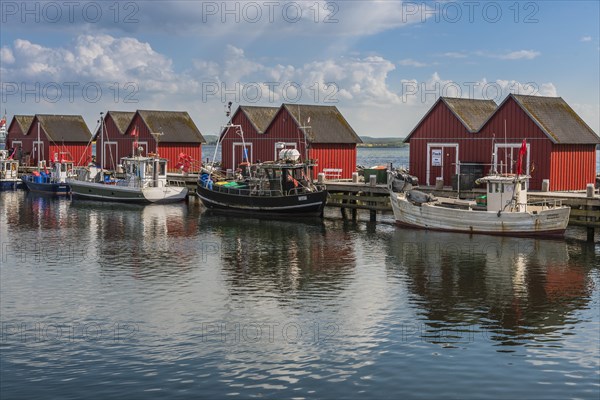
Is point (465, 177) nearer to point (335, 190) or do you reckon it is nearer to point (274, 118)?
point (335, 190)

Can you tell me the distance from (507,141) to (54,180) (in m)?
41.5

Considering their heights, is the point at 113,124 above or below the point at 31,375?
above

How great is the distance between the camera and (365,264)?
101 ft

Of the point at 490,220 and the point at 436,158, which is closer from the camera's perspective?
the point at 490,220

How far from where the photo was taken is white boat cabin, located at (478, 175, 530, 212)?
36.7 meters

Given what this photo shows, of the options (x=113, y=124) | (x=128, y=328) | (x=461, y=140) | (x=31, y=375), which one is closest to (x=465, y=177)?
(x=461, y=140)

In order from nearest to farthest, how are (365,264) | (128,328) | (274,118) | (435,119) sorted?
(128,328) → (365,264) → (435,119) → (274,118)

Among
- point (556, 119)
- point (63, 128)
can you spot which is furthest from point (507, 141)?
point (63, 128)

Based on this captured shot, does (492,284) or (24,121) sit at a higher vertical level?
(24,121)

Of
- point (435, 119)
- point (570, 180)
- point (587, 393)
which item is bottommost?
point (587, 393)

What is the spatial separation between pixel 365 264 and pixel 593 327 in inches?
446

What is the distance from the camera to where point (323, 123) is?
58844mm

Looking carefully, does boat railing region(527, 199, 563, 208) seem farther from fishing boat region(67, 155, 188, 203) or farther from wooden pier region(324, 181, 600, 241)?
fishing boat region(67, 155, 188, 203)

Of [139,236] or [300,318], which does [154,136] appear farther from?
[300,318]
